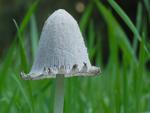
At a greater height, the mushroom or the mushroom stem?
the mushroom

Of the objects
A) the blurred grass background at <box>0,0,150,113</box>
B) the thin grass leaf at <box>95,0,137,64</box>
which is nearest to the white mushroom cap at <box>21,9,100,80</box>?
the blurred grass background at <box>0,0,150,113</box>

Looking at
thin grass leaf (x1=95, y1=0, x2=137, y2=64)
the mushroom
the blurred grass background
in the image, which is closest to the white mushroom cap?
the mushroom

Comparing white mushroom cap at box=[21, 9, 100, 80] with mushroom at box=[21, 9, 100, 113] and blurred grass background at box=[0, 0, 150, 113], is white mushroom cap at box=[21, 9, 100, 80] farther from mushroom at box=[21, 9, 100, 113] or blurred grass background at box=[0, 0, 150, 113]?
blurred grass background at box=[0, 0, 150, 113]

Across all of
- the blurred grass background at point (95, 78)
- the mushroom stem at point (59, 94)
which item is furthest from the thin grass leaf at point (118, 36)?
the mushroom stem at point (59, 94)

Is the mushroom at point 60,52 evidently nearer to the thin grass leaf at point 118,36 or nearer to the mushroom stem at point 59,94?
the mushroom stem at point 59,94

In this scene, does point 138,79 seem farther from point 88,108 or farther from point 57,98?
point 57,98

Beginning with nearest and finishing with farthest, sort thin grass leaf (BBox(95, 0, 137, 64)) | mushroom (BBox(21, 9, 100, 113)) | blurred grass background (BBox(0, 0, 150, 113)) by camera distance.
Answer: mushroom (BBox(21, 9, 100, 113)) < blurred grass background (BBox(0, 0, 150, 113)) < thin grass leaf (BBox(95, 0, 137, 64))

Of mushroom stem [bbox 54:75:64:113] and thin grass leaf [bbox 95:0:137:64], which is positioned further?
thin grass leaf [bbox 95:0:137:64]

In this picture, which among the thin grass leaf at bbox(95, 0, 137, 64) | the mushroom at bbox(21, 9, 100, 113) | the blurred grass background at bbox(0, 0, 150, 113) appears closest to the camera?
the mushroom at bbox(21, 9, 100, 113)
